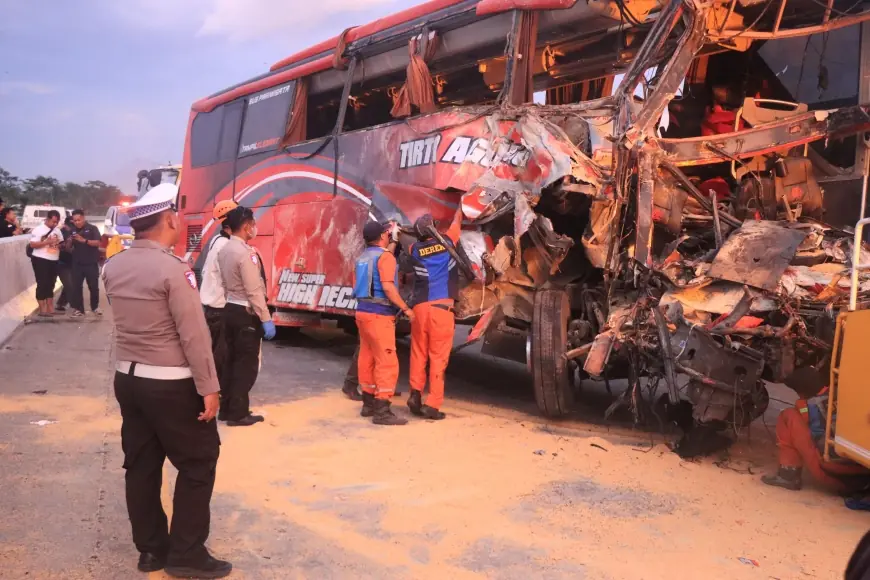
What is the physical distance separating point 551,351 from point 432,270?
109cm

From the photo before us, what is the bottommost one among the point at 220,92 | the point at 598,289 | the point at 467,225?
the point at 598,289

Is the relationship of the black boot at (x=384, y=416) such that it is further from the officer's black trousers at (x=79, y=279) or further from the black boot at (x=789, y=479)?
the officer's black trousers at (x=79, y=279)

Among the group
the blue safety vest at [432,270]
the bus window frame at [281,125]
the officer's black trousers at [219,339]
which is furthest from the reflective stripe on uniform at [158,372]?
the bus window frame at [281,125]

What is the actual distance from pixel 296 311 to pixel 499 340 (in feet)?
11.6

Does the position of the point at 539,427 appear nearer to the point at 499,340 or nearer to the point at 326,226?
the point at 499,340

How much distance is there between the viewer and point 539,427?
5.77 metres

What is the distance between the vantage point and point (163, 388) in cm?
290

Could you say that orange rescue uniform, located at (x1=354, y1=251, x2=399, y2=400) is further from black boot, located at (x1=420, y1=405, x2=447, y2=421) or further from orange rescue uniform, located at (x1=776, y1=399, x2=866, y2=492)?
orange rescue uniform, located at (x1=776, y1=399, x2=866, y2=492)

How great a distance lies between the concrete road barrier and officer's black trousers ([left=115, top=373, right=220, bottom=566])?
651 cm

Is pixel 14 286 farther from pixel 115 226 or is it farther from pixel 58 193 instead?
pixel 58 193

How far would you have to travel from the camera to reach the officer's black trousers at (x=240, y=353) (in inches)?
213

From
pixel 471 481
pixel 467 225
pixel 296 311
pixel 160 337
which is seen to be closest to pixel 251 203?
pixel 296 311

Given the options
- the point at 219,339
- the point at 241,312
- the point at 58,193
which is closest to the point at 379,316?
the point at 241,312

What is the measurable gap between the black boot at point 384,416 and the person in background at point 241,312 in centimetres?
91
